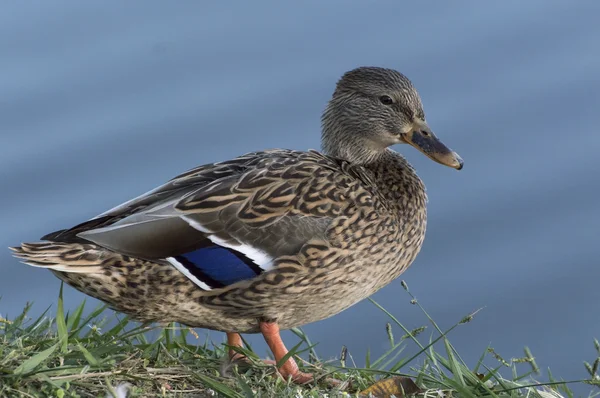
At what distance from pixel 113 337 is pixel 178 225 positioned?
0.54m

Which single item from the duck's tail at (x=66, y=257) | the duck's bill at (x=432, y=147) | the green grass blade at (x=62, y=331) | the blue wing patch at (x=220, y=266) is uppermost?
the duck's bill at (x=432, y=147)

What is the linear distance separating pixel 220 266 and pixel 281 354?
0.45 metres

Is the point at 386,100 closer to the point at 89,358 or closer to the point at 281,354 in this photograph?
the point at 281,354

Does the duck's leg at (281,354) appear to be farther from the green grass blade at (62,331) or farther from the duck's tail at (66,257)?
the green grass blade at (62,331)

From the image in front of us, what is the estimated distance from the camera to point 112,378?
378 centimetres

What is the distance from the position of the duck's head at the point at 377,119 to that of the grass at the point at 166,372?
4.09ft

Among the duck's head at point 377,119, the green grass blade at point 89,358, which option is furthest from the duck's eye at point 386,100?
the green grass blade at point 89,358

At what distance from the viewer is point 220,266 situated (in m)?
4.46

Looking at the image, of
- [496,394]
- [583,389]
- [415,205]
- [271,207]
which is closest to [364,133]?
[415,205]

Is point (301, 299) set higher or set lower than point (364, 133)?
lower

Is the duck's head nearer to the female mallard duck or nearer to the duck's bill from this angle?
the duck's bill

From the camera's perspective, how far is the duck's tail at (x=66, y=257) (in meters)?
4.38

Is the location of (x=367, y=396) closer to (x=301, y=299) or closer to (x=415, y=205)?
(x=301, y=299)

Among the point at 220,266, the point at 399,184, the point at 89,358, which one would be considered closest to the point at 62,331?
the point at 89,358
